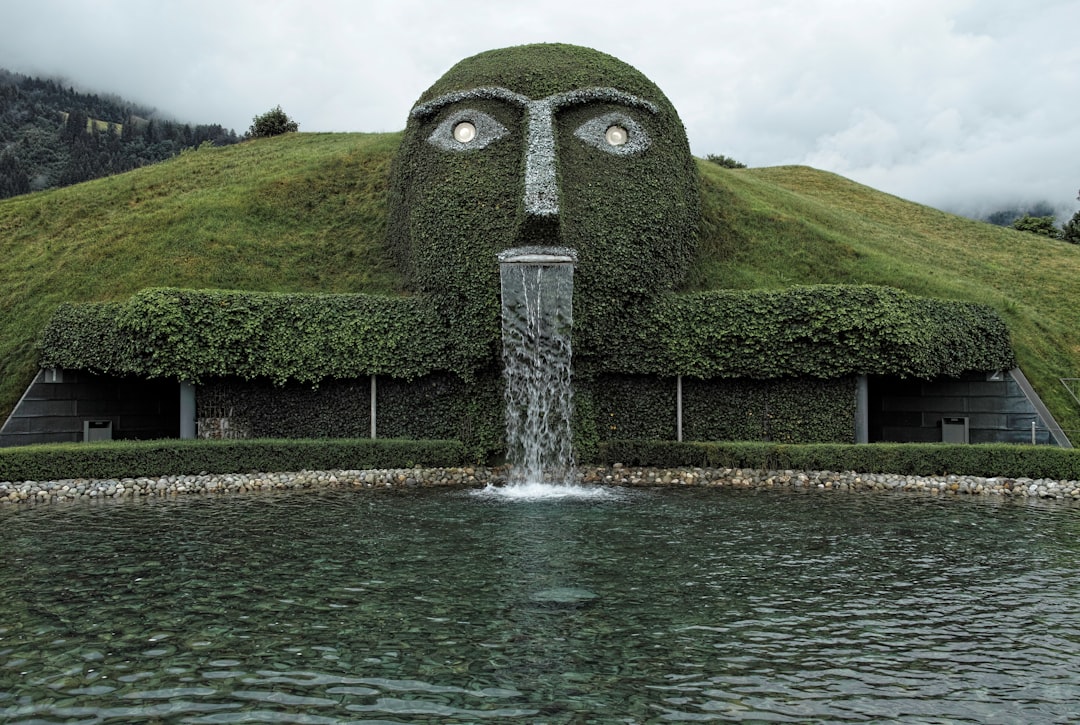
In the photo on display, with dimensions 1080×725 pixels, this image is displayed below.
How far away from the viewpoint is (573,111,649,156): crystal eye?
72.6ft

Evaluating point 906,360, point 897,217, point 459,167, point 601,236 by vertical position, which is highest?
point 897,217

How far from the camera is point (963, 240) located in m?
35.6

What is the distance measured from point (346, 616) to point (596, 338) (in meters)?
14.3

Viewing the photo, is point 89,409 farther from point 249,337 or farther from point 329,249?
point 329,249

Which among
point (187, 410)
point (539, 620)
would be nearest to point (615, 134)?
point (187, 410)

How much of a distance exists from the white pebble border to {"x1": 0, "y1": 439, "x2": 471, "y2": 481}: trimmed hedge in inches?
11.3

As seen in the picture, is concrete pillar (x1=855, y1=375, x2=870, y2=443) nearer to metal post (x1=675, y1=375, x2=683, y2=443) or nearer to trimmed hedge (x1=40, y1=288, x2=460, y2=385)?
metal post (x1=675, y1=375, x2=683, y2=443)

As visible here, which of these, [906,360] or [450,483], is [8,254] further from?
[906,360]

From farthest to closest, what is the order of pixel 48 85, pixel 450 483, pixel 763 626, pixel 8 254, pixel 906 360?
pixel 48 85 < pixel 8 254 < pixel 906 360 < pixel 450 483 < pixel 763 626

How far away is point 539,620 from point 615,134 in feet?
58.2

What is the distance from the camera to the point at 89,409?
21.5 m

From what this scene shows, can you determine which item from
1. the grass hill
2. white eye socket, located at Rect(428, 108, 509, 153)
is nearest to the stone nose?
white eye socket, located at Rect(428, 108, 509, 153)

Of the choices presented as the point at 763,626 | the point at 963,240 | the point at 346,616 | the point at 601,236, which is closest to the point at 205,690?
the point at 346,616

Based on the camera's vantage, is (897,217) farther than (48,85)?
No
